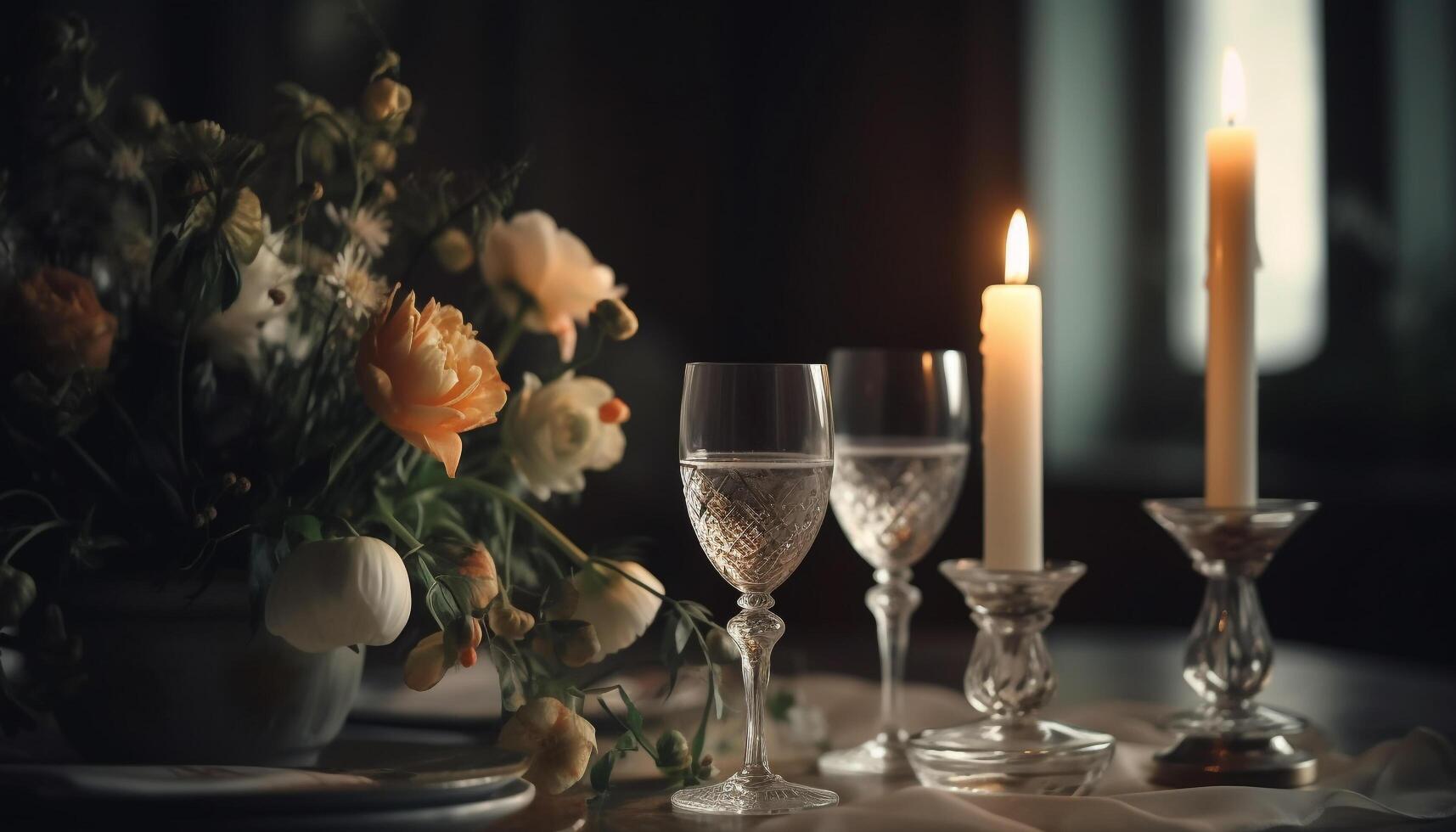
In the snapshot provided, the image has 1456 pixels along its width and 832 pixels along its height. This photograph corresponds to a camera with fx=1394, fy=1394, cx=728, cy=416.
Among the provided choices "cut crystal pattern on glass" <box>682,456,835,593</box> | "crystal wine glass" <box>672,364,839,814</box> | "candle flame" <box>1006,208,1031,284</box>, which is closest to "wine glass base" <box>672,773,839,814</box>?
"crystal wine glass" <box>672,364,839,814</box>

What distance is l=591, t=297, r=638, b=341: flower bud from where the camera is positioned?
34.4 inches

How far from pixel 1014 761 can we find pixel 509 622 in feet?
0.97

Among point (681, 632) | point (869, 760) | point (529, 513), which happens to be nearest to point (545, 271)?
point (529, 513)

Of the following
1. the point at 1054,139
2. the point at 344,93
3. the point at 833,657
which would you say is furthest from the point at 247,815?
the point at 1054,139

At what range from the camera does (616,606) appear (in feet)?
2.68

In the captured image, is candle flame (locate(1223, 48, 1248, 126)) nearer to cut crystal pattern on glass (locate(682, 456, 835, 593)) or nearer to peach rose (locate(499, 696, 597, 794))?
cut crystal pattern on glass (locate(682, 456, 835, 593))

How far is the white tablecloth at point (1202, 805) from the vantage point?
2.32 ft

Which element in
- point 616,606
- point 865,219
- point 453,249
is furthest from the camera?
point 865,219

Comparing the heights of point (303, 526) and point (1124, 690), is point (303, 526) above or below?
above

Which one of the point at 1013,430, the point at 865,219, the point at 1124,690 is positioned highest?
the point at 865,219

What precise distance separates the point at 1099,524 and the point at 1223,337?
7.50 ft

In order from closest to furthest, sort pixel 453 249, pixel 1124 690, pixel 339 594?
pixel 339 594 < pixel 453 249 < pixel 1124 690

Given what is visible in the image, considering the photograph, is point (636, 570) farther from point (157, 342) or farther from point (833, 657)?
point (833, 657)

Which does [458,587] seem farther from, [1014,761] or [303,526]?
[1014,761]
